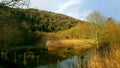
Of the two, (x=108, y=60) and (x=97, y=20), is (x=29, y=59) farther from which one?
(x=108, y=60)

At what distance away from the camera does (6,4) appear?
15039 millimetres

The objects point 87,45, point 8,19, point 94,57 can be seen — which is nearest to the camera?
point 94,57

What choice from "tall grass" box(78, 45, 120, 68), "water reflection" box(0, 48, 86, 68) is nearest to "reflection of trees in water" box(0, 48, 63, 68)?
"water reflection" box(0, 48, 86, 68)

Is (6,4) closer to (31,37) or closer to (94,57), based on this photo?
(94,57)

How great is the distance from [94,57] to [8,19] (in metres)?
7.99

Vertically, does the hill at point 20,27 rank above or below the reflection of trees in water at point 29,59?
above

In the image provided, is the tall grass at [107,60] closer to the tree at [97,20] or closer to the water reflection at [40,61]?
the water reflection at [40,61]

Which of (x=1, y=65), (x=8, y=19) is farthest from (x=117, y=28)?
(x=1, y=65)

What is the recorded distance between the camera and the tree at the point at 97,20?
43.0 meters

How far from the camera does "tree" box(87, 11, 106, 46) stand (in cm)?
4300

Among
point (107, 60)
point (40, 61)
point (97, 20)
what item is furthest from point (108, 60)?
point (97, 20)

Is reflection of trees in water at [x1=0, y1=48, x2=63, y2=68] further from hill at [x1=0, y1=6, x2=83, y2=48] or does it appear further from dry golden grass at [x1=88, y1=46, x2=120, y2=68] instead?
dry golden grass at [x1=88, y1=46, x2=120, y2=68]

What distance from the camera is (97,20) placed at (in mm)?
43531

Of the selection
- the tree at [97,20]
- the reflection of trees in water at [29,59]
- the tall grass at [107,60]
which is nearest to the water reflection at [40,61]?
the reflection of trees in water at [29,59]
